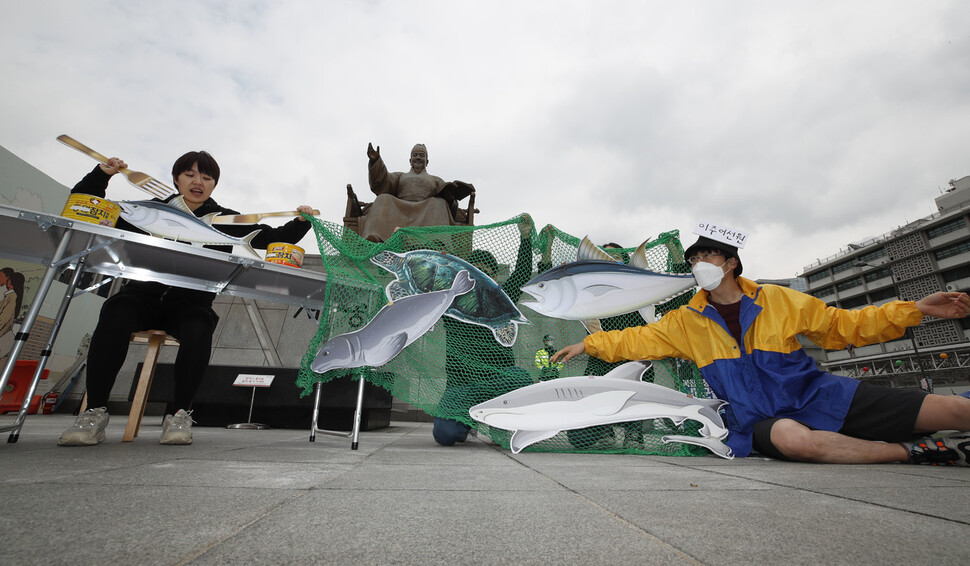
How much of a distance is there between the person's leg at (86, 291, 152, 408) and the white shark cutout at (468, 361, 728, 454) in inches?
74.0

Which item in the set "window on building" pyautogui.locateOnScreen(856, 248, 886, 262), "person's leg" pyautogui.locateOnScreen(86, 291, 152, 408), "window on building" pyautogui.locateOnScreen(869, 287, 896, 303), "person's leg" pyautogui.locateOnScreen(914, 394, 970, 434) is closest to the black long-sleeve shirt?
"person's leg" pyautogui.locateOnScreen(86, 291, 152, 408)

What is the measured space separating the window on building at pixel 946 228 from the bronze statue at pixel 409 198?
144 feet

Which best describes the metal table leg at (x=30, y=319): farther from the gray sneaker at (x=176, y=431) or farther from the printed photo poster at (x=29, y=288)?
the printed photo poster at (x=29, y=288)

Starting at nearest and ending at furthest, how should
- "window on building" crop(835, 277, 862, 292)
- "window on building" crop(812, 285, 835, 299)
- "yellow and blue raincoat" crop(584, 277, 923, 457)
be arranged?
"yellow and blue raincoat" crop(584, 277, 923, 457)
"window on building" crop(835, 277, 862, 292)
"window on building" crop(812, 285, 835, 299)

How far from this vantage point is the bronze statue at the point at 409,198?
19.4 feet

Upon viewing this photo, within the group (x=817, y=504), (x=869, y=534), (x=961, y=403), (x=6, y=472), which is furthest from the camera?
(x=961, y=403)

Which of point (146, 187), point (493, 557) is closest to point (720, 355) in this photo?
point (493, 557)

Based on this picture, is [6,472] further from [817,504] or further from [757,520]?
[817,504]

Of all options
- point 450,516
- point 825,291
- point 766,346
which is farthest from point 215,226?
point 825,291

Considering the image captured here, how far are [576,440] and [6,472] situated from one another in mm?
2393

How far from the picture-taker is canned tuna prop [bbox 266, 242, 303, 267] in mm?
2410

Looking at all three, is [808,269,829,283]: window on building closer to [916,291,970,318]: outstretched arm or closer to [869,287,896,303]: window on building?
[869,287,896,303]: window on building

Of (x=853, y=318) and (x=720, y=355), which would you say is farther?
(x=720, y=355)

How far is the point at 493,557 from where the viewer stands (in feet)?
1.87
